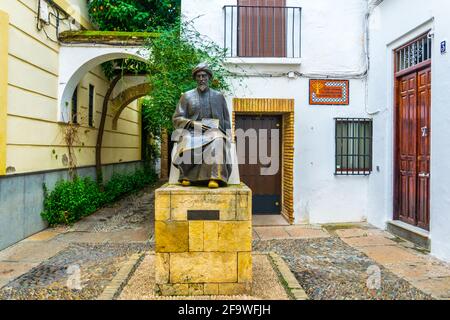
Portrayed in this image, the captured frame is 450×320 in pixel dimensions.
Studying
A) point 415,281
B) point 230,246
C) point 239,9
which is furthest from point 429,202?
point 239,9

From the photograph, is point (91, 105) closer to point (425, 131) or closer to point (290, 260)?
point (290, 260)

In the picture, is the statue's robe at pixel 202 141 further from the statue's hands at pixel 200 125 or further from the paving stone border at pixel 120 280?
the paving stone border at pixel 120 280

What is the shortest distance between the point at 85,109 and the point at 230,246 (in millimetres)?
6396

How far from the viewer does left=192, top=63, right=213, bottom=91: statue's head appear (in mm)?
4088

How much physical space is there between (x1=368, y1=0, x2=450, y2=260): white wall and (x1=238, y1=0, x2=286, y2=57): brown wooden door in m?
1.73

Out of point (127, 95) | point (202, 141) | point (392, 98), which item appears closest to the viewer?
point (202, 141)

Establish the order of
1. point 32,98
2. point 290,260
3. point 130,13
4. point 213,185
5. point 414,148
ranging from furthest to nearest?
point 130,13 < point 32,98 < point 414,148 < point 290,260 < point 213,185

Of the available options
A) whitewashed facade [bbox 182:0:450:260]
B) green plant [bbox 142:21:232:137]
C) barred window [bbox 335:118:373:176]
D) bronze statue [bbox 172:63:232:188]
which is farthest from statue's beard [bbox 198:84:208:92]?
barred window [bbox 335:118:373:176]

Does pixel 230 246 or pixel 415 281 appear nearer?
pixel 230 246

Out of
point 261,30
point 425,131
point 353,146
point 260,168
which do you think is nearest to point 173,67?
point 261,30

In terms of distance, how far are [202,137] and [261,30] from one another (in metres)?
4.11

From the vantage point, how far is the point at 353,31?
23.9ft

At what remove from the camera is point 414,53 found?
6031mm

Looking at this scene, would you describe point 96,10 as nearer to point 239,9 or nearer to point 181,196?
point 239,9
